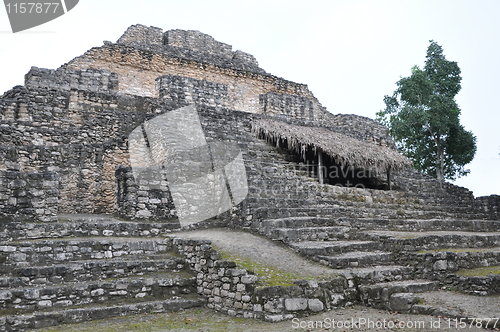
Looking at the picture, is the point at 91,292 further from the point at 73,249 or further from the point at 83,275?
the point at 73,249

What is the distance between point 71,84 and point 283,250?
27.4 feet

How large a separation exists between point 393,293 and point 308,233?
5.98ft

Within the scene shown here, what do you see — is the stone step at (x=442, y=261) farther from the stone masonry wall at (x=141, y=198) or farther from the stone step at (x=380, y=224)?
the stone masonry wall at (x=141, y=198)

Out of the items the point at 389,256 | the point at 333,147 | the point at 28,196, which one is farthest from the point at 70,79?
the point at 389,256

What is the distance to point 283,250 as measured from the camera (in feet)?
21.2

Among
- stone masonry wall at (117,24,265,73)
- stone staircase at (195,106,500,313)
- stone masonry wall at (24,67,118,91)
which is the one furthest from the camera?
stone masonry wall at (117,24,265,73)

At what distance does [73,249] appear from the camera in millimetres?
6137

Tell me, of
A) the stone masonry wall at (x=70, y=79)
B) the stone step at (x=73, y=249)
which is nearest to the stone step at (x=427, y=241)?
the stone step at (x=73, y=249)

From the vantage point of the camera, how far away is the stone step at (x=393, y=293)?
5.20m

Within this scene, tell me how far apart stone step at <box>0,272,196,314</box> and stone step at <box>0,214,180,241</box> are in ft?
3.98

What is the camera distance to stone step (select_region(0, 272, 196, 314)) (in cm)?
516

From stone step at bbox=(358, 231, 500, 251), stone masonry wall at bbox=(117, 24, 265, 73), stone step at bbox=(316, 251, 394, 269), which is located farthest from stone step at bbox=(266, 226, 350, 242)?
stone masonry wall at bbox=(117, 24, 265, 73)

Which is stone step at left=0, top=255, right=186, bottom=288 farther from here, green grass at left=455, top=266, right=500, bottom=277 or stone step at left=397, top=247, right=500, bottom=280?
green grass at left=455, top=266, right=500, bottom=277

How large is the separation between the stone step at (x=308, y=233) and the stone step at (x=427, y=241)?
381 millimetres
